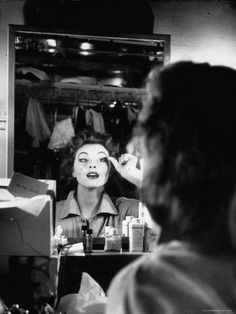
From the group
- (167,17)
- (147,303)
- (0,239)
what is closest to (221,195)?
(147,303)

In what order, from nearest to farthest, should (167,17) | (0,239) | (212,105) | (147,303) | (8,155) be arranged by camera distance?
(147,303)
(212,105)
(0,239)
(8,155)
(167,17)

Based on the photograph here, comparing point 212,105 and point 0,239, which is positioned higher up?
point 212,105

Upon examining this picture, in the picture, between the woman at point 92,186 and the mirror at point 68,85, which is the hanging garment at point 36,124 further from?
the woman at point 92,186

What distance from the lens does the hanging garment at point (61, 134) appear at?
267cm

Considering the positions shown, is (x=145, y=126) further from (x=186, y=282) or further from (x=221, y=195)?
(x=186, y=282)

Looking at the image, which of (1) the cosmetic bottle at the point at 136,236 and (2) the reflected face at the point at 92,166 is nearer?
(1) the cosmetic bottle at the point at 136,236

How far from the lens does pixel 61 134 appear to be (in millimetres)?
2676

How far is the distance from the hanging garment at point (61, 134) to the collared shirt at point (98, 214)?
1.15 ft

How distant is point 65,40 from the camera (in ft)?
9.00

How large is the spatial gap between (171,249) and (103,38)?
213 centimetres

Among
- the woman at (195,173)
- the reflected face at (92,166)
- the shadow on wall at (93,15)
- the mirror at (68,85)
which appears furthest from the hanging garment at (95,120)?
the woman at (195,173)

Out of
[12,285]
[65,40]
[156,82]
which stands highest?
[65,40]

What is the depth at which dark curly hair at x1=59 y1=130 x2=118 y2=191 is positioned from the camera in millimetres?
2682

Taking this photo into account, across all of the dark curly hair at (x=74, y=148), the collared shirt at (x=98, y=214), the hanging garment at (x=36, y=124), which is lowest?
the collared shirt at (x=98, y=214)
